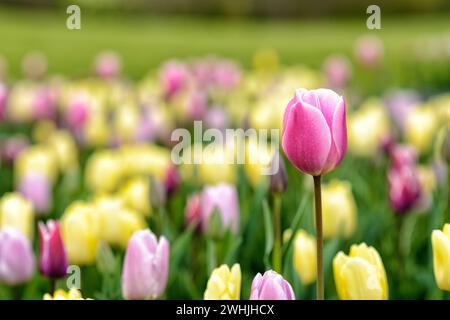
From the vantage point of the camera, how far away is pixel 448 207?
7.61ft

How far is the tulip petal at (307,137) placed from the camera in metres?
1.18

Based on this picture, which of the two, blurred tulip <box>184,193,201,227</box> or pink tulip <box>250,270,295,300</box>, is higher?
blurred tulip <box>184,193,201,227</box>

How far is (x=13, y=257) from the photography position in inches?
68.8

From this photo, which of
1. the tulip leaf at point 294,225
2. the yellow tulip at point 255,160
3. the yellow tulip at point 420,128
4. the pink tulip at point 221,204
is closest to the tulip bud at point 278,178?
the tulip leaf at point 294,225

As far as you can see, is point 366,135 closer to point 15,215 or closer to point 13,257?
point 15,215

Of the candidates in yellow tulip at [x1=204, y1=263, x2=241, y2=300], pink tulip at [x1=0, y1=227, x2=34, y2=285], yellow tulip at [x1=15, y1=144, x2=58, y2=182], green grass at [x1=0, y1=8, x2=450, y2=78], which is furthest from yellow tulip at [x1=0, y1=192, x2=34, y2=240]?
green grass at [x1=0, y1=8, x2=450, y2=78]

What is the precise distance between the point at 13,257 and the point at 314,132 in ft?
2.90

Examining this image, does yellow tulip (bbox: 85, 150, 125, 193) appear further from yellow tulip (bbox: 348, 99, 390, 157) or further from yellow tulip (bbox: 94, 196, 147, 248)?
yellow tulip (bbox: 348, 99, 390, 157)

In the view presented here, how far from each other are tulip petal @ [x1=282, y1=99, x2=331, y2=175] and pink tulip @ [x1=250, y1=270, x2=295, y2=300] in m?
0.18

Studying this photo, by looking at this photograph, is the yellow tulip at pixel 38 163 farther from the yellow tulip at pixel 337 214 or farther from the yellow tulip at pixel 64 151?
the yellow tulip at pixel 337 214

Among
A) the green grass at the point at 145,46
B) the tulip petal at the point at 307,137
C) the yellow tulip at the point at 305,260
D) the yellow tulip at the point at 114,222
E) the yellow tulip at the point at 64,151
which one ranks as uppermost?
the green grass at the point at 145,46

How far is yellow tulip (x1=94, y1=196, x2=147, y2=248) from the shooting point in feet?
6.50
